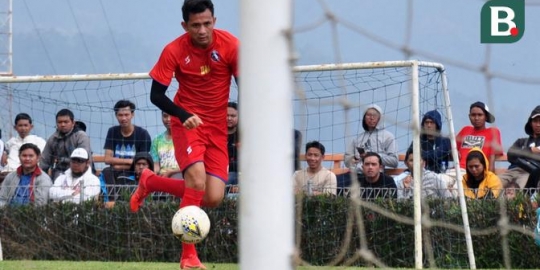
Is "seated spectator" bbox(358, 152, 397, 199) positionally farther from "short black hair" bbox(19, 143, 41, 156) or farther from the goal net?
"short black hair" bbox(19, 143, 41, 156)

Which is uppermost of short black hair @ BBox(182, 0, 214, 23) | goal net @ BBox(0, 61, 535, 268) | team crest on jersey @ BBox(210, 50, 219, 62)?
short black hair @ BBox(182, 0, 214, 23)

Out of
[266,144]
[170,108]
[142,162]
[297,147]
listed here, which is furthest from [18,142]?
[266,144]

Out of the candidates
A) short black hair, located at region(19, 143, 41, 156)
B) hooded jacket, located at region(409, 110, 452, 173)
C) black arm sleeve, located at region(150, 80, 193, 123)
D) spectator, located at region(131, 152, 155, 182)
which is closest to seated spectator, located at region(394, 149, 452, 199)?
hooded jacket, located at region(409, 110, 452, 173)

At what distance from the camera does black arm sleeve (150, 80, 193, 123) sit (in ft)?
26.2

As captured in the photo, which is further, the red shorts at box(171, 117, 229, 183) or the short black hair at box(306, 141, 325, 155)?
the short black hair at box(306, 141, 325, 155)

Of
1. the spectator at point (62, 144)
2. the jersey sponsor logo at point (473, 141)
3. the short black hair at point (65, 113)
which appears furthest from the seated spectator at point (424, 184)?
the short black hair at point (65, 113)

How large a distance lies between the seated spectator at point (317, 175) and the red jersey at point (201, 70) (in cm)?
253

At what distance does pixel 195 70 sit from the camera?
8461mm

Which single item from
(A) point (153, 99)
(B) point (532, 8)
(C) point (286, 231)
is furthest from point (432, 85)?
(C) point (286, 231)

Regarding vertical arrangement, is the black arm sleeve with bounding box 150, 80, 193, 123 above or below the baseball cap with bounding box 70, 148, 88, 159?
above

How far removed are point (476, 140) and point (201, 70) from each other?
3.41 metres

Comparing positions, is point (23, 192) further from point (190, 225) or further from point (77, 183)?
point (190, 225)

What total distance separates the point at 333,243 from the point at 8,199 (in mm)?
3406

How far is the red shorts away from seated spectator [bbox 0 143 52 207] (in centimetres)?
371
